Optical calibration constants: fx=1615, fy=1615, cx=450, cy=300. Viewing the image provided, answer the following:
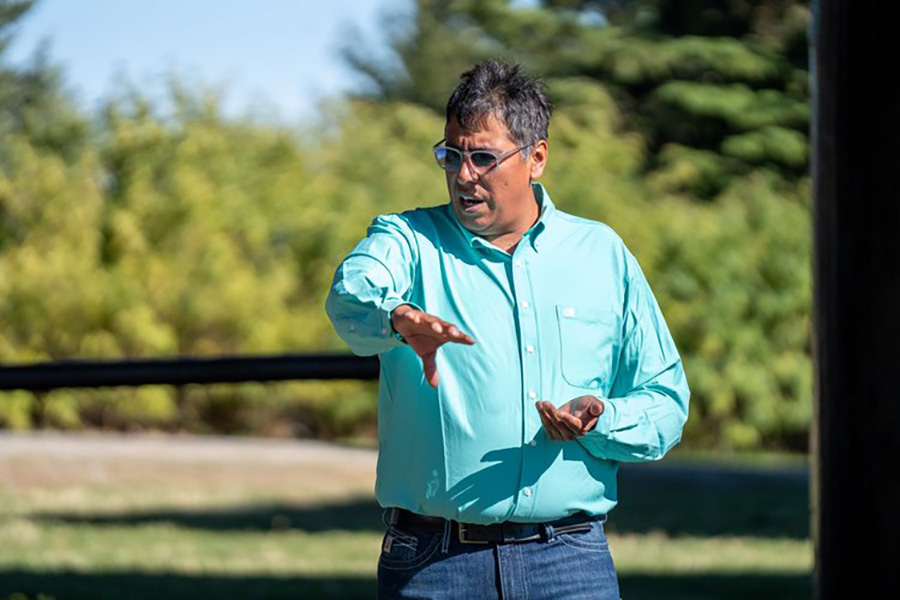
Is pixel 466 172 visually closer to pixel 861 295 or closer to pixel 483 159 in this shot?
pixel 483 159

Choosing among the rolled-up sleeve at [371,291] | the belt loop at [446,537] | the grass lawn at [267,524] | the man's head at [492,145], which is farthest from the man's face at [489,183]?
the grass lawn at [267,524]

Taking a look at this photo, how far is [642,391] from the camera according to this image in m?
2.59

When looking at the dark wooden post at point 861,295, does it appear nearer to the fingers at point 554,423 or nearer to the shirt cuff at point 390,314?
the fingers at point 554,423

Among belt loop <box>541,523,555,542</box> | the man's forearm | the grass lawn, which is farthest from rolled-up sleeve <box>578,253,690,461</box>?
the grass lawn

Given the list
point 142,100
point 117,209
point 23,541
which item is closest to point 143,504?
point 23,541

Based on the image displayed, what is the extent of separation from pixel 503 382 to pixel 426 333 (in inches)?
12.5

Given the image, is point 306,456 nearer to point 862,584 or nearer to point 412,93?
point 862,584

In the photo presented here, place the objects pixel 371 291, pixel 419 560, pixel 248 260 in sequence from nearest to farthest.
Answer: pixel 371 291, pixel 419 560, pixel 248 260

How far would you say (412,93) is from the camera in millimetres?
31875

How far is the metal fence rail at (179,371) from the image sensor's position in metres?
3.76

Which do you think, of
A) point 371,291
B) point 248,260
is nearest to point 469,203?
point 371,291

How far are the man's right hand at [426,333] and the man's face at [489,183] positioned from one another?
0.29 metres

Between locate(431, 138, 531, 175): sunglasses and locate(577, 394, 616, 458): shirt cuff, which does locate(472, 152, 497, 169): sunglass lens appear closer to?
locate(431, 138, 531, 175): sunglasses

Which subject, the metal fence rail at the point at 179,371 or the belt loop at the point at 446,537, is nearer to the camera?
the belt loop at the point at 446,537
